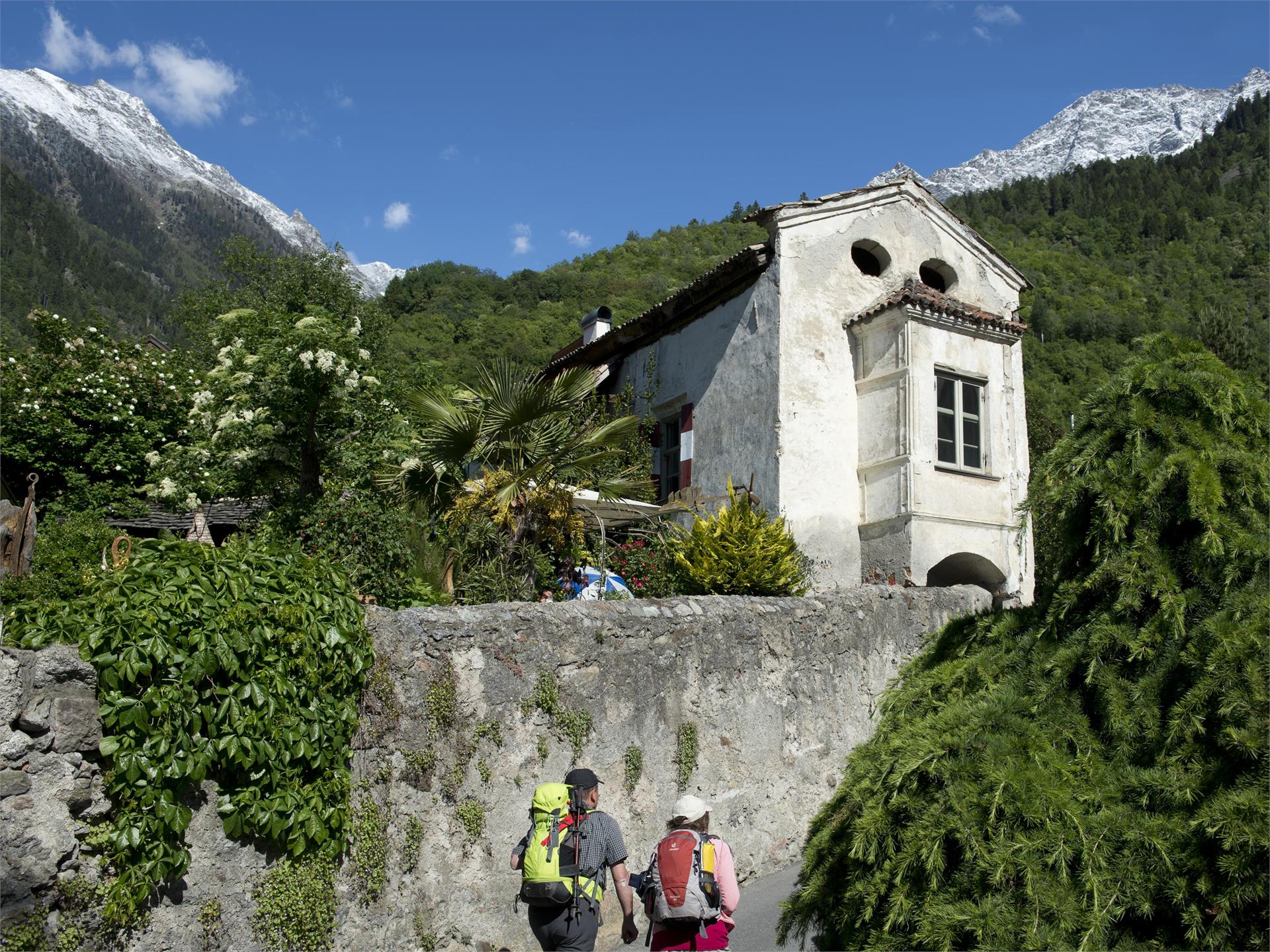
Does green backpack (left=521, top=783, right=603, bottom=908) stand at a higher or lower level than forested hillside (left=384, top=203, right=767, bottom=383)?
lower

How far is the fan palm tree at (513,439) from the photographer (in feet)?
35.8

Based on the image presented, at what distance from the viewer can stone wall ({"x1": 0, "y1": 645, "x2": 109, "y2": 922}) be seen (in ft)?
18.6

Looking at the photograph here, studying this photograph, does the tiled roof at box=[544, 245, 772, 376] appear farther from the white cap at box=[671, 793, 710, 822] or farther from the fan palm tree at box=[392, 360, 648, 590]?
the white cap at box=[671, 793, 710, 822]

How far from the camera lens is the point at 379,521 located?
10.6 metres

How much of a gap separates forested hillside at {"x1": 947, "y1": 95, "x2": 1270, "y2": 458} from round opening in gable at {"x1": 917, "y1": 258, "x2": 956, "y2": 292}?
61.5ft

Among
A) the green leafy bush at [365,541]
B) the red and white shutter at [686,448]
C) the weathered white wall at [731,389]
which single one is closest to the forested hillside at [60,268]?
the weathered white wall at [731,389]

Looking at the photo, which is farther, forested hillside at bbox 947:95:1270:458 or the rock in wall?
forested hillside at bbox 947:95:1270:458

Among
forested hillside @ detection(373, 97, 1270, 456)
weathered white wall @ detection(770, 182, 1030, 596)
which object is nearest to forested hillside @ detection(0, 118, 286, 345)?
forested hillside @ detection(373, 97, 1270, 456)

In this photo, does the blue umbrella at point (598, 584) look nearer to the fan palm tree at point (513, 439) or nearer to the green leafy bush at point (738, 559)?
the green leafy bush at point (738, 559)

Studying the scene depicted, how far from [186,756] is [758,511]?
828cm

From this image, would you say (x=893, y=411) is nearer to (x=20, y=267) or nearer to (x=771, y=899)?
(x=771, y=899)

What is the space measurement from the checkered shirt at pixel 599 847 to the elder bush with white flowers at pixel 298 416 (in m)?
5.95

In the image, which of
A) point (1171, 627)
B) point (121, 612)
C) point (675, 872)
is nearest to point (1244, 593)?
point (1171, 627)

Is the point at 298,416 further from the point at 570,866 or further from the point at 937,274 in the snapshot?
the point at 937,274
